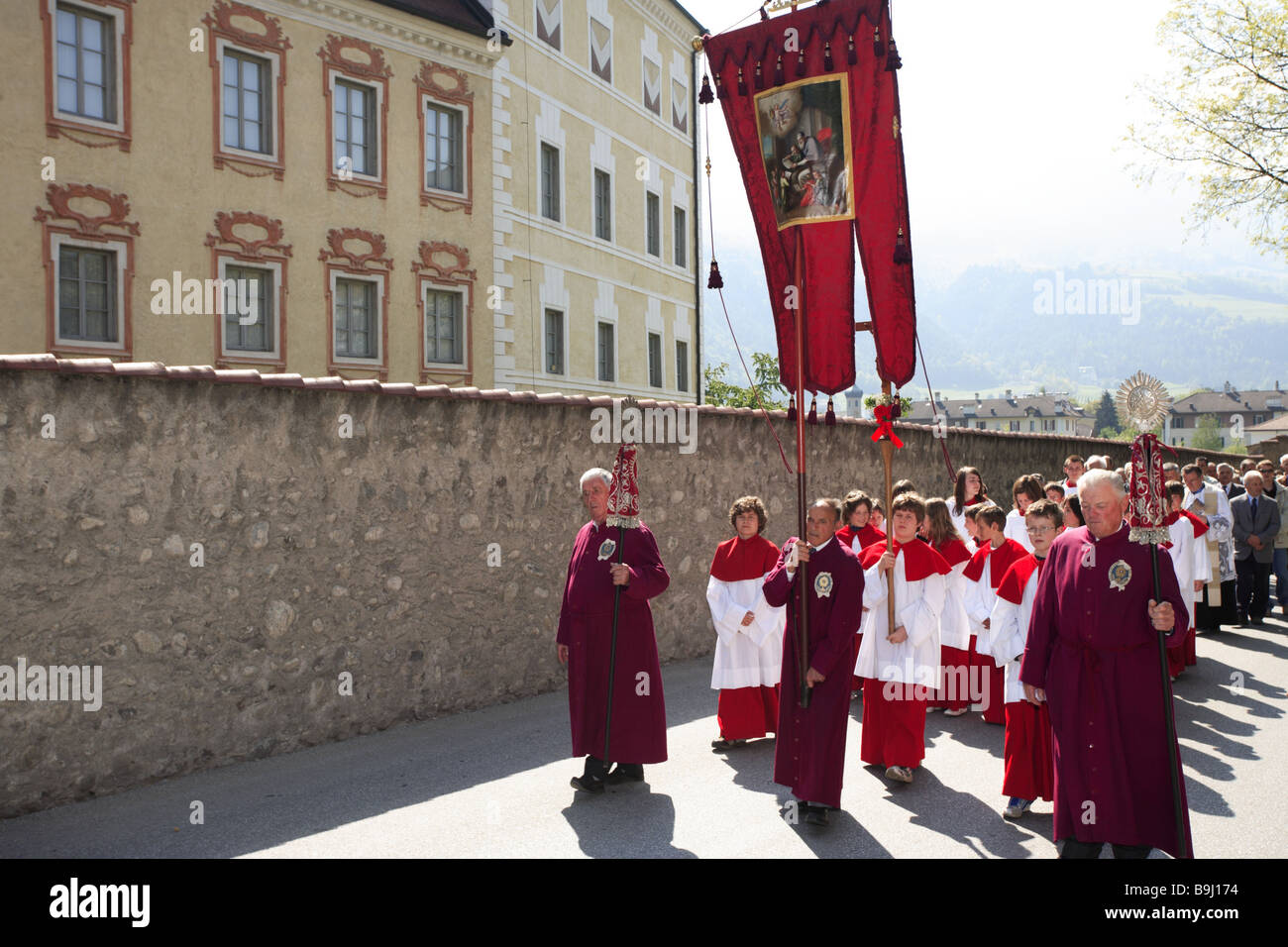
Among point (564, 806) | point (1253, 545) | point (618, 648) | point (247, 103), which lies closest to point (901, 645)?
point (618, 648)

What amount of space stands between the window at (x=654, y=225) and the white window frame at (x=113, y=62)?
15265mm

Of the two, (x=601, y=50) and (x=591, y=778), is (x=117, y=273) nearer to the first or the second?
(x=591, y=778)

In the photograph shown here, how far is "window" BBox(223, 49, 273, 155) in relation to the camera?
59.2 ft

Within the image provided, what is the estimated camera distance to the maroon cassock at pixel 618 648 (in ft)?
23.2

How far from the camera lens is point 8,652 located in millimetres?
6355

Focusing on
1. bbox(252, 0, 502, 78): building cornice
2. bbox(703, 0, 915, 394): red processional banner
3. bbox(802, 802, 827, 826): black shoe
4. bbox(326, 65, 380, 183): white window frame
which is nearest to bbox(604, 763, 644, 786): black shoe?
bbox(802, 802, 827, 826): black shoe

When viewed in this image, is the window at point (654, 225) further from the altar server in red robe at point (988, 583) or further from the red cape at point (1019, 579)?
the red cape at point (1019, 579)

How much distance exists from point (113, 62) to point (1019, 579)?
1578 centimetres

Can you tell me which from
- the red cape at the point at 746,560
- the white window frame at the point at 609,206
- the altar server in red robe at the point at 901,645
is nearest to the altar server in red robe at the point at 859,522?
the red cape at the point at 746,560

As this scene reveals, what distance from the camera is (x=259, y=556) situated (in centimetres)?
767

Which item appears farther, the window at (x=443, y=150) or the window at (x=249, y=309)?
the window at (x=443, y=150)

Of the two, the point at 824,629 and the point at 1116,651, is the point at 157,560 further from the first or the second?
the point at 1116,651

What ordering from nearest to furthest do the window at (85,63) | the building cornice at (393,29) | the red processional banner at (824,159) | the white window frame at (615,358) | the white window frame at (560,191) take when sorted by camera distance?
the red processional banner at (824,159), the window at (85,63), the building cornice at (393,29), the white window frame at (560,191), the white window frame at (615,358)
